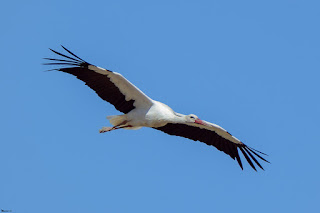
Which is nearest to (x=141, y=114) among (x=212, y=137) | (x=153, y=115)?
(x=153, y=115)

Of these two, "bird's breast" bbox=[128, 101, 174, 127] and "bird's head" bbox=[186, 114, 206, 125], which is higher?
"bird's head" bbox=[186, 114, 206, 125]

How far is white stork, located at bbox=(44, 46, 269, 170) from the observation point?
12375mm

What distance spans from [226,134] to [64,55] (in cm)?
367

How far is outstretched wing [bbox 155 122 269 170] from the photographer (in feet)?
44.3

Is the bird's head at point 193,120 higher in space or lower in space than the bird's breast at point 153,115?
higher

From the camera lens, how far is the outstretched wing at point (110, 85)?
1223cm

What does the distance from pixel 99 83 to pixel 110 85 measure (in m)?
0.21

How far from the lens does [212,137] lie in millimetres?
13680

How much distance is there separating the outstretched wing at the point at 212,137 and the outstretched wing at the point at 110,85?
1065 millimetres

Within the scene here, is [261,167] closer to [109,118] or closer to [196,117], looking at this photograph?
[196,117]

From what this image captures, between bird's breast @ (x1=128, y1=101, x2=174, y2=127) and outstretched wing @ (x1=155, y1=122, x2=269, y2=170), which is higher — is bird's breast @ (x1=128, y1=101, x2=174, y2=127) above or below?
Answer: below

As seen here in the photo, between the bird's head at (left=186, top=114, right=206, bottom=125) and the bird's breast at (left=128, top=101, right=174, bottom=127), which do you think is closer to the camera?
the bird's breast at (left=128, top=101, right=174, bottom=127)

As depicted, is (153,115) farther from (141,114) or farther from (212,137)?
(212,137)

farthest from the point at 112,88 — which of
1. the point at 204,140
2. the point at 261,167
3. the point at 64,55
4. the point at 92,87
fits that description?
the point at 261,167
